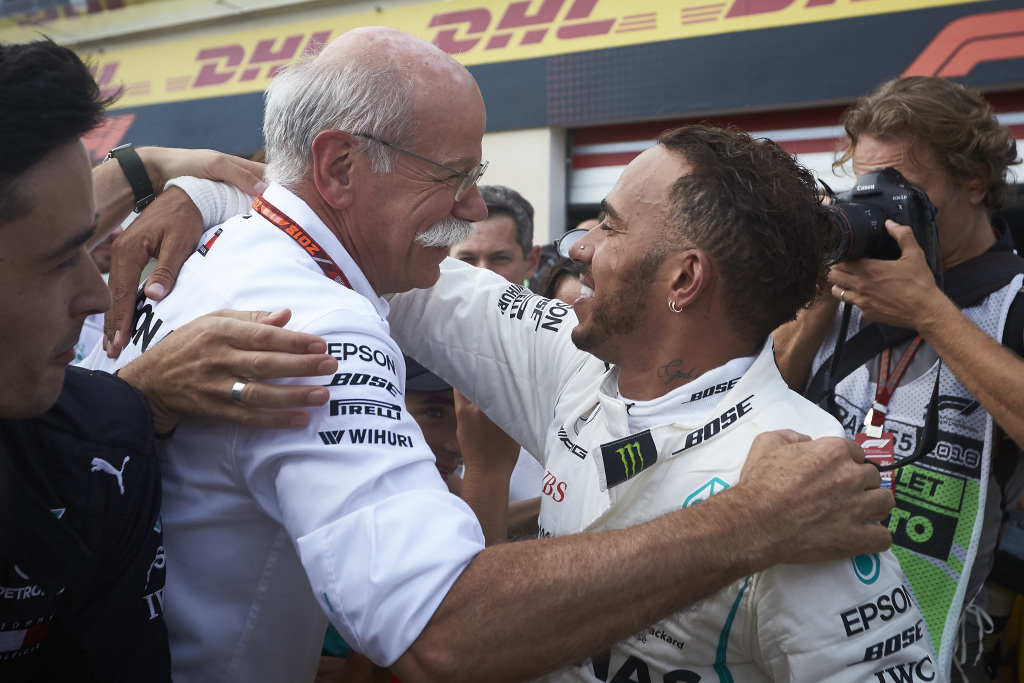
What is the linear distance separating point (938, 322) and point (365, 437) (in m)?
1.58

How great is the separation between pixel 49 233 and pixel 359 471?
1.82 ft

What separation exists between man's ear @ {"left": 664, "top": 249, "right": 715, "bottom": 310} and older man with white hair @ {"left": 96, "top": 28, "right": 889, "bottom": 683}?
404 mm

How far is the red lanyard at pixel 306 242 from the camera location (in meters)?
1.62

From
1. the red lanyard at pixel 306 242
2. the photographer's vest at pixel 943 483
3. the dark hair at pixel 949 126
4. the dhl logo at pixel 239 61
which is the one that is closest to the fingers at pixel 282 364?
the red lanyard at pixel 306 242

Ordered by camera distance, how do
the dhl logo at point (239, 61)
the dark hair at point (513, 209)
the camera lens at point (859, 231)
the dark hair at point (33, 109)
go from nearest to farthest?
the dark hair at point (33, 109) < the camera lens at point (859, 231) < the dark hair at point (513, 209) < the dhl logo at point (239, 61)

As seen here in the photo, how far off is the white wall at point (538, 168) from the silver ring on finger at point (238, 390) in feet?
19.4

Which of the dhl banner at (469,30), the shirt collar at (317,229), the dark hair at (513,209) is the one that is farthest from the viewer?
the dhl banner at (469,30)

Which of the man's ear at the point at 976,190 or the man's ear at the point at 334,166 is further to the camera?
the man's ear at the point at 976,190

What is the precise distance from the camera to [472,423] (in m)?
2.49

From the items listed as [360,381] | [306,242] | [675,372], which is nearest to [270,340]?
[360,381]

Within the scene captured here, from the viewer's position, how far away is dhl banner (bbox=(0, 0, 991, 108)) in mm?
6207

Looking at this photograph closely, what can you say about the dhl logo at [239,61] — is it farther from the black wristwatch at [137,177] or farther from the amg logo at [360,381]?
the amg logo at [360,381]

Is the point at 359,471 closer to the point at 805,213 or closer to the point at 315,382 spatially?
the point at 315,382

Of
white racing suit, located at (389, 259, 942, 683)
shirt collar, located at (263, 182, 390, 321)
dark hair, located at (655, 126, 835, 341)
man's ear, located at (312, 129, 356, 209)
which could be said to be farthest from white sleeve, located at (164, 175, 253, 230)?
dark hair, located at (655, 126, 835, 341)
